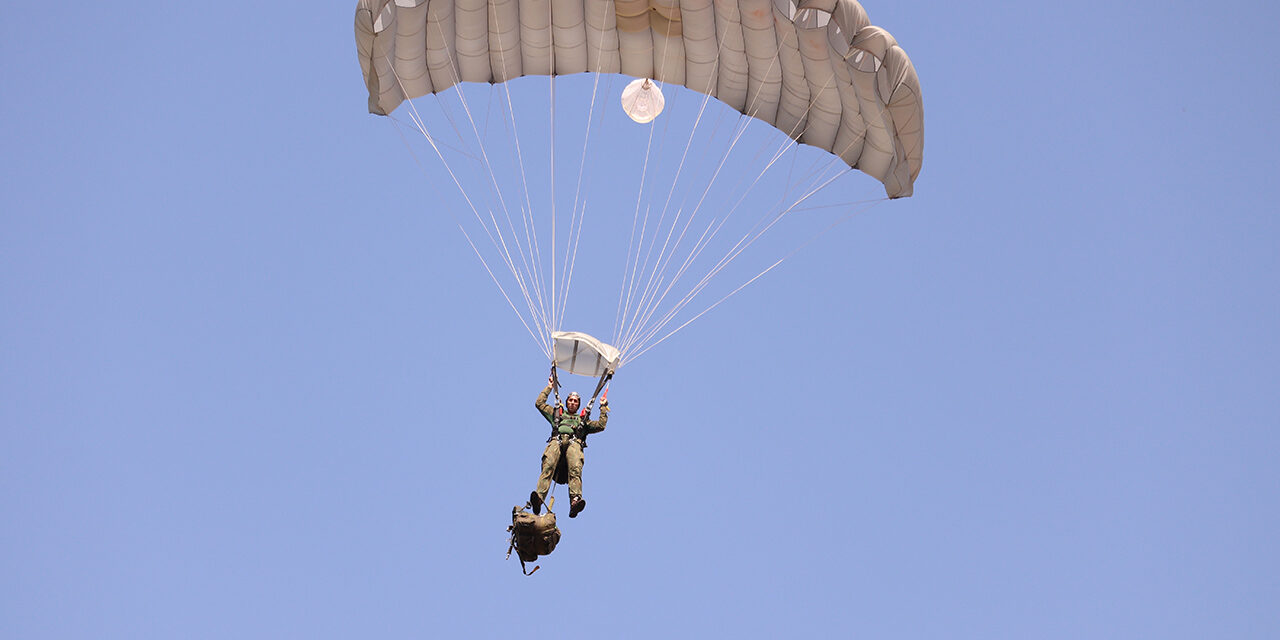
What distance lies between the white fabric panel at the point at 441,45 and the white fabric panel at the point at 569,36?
3.61 feet

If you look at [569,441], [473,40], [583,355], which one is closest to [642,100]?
[473,40]

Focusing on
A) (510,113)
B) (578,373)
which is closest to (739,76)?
(510,113)

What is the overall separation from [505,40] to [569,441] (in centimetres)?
470

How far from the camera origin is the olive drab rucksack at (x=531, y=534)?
16266mm

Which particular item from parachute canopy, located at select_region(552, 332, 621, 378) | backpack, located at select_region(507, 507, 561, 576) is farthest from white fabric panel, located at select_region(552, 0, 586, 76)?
backpack, located at select_region(507, 507, 561, 576)

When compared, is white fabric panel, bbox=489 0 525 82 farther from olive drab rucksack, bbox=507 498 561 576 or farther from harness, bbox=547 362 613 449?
olive drab rucksack, bbox=507 498 561 576

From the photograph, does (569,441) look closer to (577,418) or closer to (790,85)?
(577,418)

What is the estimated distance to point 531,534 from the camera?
16.3 meters

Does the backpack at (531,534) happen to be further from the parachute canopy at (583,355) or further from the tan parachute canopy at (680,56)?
the tan parachute canopy at (680,56)

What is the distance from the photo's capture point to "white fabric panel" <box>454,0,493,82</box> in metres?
18.5

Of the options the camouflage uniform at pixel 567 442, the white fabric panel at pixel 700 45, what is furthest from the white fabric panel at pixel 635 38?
the camouflage uniform at pixel 567 442

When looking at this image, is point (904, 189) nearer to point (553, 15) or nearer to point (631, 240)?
point (631, 240)

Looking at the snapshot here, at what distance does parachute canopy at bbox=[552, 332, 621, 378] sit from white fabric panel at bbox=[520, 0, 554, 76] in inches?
132

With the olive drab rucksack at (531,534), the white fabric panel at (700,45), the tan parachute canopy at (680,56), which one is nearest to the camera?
the olive drab rucksack at (531,534)
